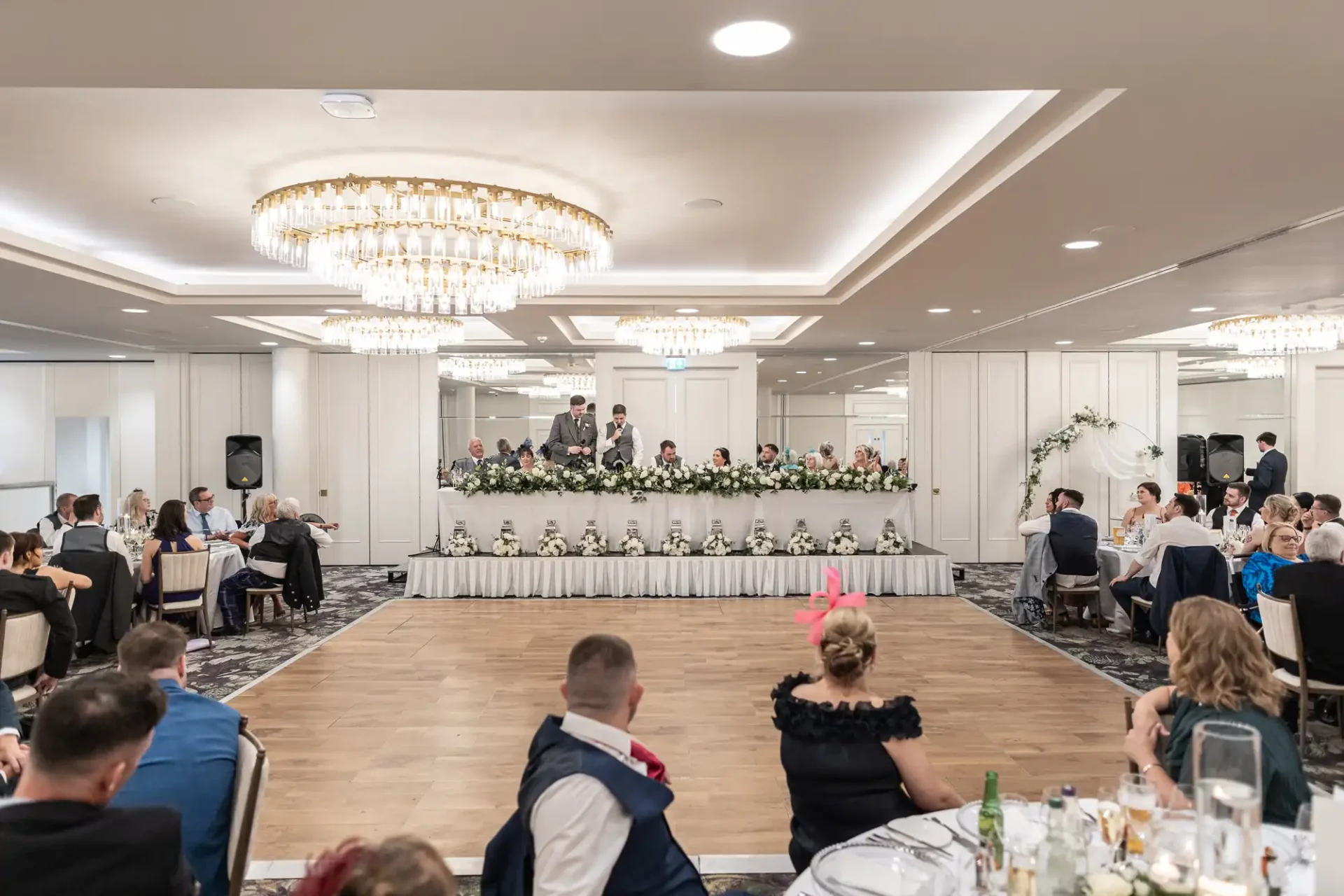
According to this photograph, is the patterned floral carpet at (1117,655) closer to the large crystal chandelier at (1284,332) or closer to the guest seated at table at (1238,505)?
the guest seated at table at (1238,505)

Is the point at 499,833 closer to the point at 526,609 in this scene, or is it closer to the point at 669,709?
the point at 669,709

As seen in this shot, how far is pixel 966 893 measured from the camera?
1779 millimetres

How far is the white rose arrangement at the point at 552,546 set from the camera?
30.7ft

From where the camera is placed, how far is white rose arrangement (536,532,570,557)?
9.37 metres

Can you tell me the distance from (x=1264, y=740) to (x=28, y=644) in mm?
5518

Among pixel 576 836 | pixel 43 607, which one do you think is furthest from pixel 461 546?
pixel 576 836

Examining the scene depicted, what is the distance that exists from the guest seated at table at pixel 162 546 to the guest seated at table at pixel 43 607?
6.95 ft

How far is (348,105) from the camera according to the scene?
379 centimetres

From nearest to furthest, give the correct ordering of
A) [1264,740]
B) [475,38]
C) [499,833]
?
[499,833] < [1264,740] < [475,38]

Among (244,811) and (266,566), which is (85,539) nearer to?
(266,566)

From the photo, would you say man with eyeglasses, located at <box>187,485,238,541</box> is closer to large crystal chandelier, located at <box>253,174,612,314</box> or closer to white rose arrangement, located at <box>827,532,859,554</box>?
large crystal chandelier, located at <box>253,174,612,314</box>

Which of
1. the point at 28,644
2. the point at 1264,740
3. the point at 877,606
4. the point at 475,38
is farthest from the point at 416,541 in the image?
the point at 1264,740

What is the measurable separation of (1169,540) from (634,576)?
5065 millimetres

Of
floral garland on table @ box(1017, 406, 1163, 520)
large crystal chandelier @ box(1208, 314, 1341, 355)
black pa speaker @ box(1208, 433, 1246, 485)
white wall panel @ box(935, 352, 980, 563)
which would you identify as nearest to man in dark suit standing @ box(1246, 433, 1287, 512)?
floral garland on table @ box(1017, 406, 1163, 520)
